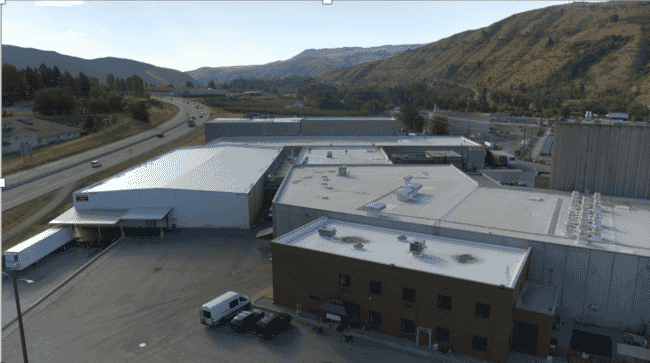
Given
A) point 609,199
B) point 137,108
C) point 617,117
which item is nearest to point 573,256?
point 609,199

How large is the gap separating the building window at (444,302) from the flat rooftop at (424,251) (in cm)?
109

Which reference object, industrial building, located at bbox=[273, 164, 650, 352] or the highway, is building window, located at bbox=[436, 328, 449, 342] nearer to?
industrial building, located at bbox=[273, 164, 650, 352]

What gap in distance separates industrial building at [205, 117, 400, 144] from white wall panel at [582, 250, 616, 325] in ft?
154

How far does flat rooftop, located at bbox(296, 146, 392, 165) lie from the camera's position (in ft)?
152

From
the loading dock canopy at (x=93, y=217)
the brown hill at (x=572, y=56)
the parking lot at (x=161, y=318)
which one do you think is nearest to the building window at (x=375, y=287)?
the parking lot at (x=161, y=318)

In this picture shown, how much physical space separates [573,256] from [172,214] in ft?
99.5

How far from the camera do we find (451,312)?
19281mm

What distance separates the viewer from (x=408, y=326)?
808 inches

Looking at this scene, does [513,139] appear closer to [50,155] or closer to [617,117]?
[617,117]

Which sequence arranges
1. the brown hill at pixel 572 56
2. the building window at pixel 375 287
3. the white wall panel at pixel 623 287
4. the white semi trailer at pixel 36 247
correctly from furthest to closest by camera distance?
1. the brown hill at pixel 572 56
2. the white semi trailer at pixel 36 247
3. the building window at pixel 375 287
4. the white wall panel at pixel 623 287

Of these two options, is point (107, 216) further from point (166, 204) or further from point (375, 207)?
point (375, 207)

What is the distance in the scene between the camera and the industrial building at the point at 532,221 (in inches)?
819

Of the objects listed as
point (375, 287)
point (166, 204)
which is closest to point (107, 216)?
point (166, 204)

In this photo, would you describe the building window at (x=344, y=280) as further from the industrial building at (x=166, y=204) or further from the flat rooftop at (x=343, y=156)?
the flat rooftop at (x=343, y=156)
